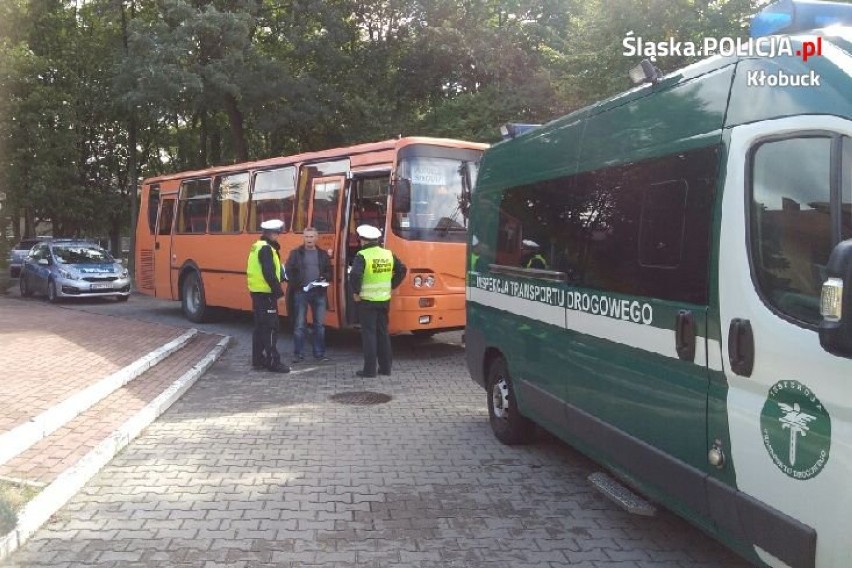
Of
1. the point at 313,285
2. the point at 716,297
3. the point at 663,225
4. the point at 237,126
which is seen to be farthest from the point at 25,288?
the point at 716,297

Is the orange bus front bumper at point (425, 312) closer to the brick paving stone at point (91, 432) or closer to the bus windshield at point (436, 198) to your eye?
the bus windshield at point (436, 198)

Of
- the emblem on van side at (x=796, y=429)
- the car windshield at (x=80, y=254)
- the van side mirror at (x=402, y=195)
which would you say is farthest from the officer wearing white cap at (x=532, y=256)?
the car windshield at (x=80, y=254)

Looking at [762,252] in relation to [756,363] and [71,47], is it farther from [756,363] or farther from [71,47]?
[71,47]

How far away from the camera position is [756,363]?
3160 mm

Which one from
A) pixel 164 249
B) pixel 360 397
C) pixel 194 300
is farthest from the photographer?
pixel 164 249

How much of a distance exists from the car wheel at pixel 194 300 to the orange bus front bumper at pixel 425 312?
579 cm

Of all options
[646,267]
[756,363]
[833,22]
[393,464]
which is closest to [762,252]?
[756,363]

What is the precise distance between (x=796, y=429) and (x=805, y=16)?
188 cm

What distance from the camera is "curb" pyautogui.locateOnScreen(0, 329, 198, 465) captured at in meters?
5.60

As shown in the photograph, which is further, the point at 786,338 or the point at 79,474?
the point at 79,474

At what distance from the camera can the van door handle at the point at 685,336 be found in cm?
360

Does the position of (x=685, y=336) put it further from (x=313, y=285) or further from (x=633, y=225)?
(x=313, y=285)

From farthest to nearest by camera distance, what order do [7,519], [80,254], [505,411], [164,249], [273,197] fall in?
[80,254] < [164,249] < [273,197] < [505,411] < [7,519]

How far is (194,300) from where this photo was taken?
15242mm
